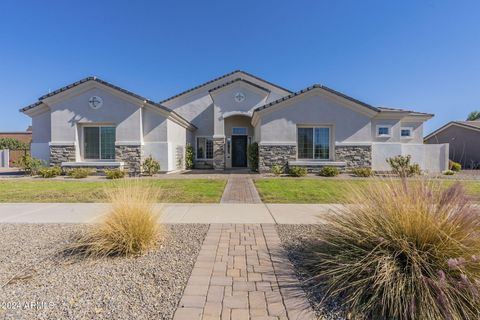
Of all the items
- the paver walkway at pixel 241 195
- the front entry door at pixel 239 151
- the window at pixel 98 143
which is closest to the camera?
the paver walkway at pixel 241 195

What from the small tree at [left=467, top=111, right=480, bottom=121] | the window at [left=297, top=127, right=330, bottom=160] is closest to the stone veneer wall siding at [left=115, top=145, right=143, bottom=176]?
the window at [left=297, top=127, right=330, bottom=160]

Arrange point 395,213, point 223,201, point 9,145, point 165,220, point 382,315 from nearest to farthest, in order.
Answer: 1. point 382,315
2. point 395,213
3. point 165,220
4. point 223,201
5. point 9,145

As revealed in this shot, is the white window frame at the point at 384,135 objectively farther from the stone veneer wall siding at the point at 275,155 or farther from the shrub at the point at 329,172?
the stone veneer wall siding at the point at 275,155

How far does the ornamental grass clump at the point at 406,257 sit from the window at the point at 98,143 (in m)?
16.0

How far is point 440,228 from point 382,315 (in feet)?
3.96

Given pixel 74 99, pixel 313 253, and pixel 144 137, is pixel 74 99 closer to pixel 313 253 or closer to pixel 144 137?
pixel 144 137

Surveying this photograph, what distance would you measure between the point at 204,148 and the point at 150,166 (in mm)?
8107

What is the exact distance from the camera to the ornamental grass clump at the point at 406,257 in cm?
248

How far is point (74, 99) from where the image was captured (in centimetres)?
1591

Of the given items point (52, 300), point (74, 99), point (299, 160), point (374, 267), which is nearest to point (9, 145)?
point (74, 99)

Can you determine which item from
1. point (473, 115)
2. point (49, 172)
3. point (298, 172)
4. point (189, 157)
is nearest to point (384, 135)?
point (298, 172)

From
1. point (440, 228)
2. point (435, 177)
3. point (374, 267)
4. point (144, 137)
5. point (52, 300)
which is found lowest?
point (52, 300)

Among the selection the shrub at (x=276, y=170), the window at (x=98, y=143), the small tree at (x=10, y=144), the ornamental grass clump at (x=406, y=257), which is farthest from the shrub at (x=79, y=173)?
the small tree at (x=10, y=144)

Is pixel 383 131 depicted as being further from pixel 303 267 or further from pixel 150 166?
pixel 303 267
